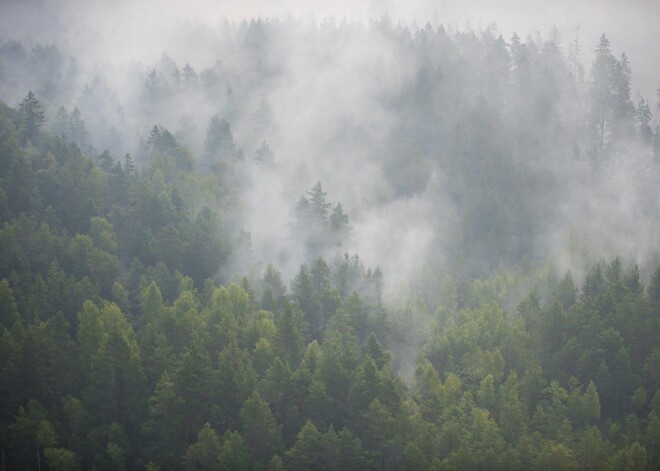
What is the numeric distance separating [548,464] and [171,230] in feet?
170

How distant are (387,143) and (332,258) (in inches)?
1548

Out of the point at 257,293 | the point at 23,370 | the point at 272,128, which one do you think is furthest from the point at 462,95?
the point at 23,370

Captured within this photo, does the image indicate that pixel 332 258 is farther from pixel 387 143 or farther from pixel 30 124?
pixel 30 124

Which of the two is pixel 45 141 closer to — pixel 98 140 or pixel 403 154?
pixel 98 140

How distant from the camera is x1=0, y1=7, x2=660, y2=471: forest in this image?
63.4 meters

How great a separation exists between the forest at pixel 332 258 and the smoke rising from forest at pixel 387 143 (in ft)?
1.70

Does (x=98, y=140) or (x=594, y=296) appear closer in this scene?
(x=594, y=296)

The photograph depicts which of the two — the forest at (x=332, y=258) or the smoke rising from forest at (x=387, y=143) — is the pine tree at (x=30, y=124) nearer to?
the forest at (x=332, y=258)

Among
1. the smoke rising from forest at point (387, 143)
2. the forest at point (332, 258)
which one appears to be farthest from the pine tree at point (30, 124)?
the smoke rising from forest at point (387, 143)

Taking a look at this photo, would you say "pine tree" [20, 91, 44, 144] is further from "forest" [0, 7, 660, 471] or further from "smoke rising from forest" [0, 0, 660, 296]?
"smoke rising from forest" [0, 0, 660, 296]

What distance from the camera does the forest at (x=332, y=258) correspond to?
63.4 metres

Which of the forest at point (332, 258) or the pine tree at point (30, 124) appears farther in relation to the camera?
the pine tree at point (30, 124)

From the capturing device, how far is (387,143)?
134 m

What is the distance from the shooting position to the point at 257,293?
88688mm
